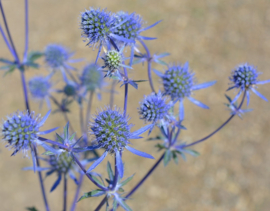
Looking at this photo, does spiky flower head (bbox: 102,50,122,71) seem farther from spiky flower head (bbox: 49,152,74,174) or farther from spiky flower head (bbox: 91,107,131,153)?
spiky flower head (bbox: 49,152,74,174)

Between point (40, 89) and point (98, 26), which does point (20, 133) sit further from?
point (40, 89)

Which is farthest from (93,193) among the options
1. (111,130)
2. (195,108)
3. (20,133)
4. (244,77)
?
(195,108)

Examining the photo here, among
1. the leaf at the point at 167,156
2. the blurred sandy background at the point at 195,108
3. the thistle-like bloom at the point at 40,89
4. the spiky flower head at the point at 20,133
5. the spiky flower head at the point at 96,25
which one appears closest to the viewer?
the spiky flower head at the point at 20,133

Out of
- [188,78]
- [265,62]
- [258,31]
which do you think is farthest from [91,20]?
[258,31]

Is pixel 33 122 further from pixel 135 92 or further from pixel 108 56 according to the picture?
pixel 135 92

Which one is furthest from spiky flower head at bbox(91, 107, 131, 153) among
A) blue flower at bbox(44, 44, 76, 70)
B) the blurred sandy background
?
the blurred sandy background

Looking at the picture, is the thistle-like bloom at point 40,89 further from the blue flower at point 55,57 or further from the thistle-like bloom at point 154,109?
the thistle-like bloom at point 154,109

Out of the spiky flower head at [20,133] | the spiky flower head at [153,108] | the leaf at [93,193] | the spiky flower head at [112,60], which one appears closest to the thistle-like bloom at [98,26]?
the spiky flower head at [112,60]

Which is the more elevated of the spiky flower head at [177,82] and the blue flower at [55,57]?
the blue flower at [55,57]
